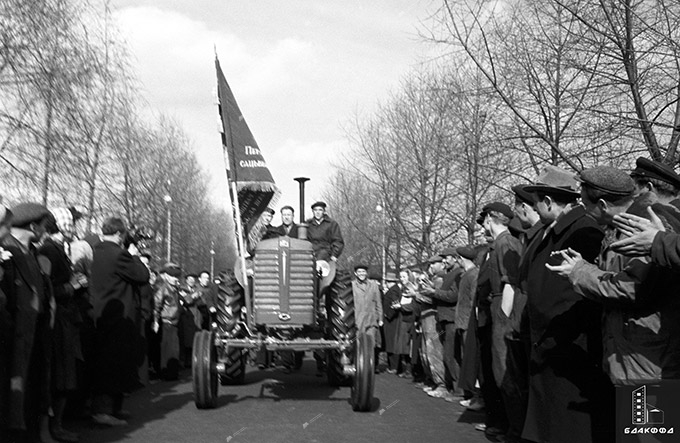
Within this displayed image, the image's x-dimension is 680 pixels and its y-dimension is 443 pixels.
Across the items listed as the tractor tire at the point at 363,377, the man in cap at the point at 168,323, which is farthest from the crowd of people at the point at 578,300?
the man in cap at the point at 168,323

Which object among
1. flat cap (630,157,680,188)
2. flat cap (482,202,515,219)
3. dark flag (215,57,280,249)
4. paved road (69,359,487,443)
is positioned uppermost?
dark flag (215,57,280,249)

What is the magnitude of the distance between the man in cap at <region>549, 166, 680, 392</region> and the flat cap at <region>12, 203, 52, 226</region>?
14.2ft

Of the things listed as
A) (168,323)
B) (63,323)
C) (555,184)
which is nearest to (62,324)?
(63,323)

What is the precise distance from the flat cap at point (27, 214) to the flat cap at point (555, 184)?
3924mm

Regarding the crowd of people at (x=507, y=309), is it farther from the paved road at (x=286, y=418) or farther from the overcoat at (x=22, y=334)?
the paved road at (x=286, y=418)

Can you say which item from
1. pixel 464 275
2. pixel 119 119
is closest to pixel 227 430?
pixel 464 275

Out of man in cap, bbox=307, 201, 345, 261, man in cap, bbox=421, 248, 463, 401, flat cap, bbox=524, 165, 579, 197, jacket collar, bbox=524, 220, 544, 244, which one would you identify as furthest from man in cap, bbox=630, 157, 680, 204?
man in cap, bbox=307, 201, 345, 261

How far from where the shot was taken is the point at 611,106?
10617 millimetres

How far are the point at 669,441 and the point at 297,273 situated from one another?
235 inches

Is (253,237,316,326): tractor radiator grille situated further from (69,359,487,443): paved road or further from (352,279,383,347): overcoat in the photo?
(352,279,383,347): overcoat

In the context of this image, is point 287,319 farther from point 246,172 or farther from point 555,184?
point 555,184

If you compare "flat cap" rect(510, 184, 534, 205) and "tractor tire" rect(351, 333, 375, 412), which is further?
"tractor tire" rect(351, 333, 375, 412)

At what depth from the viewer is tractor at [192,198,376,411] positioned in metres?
9.45

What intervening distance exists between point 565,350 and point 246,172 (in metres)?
5.90
